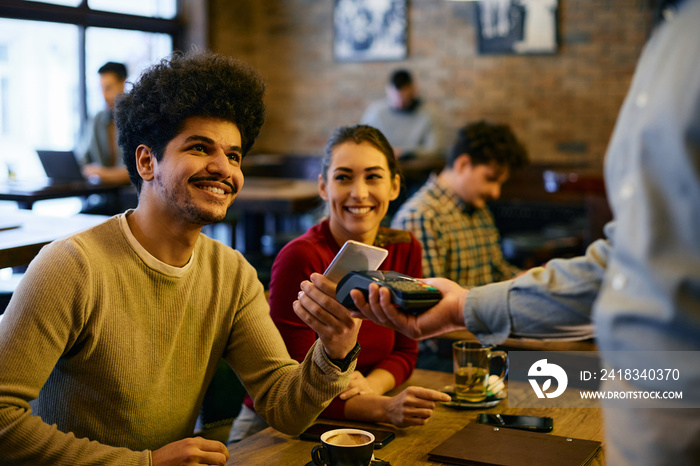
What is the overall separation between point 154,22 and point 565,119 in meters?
3.81

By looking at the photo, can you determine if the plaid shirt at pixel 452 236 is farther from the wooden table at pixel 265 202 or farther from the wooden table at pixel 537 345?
the wooden table at pixel 265 202

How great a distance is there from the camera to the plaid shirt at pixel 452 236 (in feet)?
9.32

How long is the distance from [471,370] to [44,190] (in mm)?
3464

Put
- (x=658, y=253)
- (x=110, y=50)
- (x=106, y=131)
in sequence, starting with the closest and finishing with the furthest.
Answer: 1. (x=658, y=253)
2. (x=106, y=131)
3. (x=110, y=50)

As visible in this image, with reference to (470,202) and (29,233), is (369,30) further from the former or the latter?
(29,233)

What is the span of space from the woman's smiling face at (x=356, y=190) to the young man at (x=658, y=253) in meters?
1.14

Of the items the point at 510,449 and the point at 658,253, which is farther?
the point at 510,449

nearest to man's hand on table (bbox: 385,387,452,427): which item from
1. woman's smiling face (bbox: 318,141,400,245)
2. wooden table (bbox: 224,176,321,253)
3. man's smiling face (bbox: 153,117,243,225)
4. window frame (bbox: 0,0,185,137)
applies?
man's smiling face (bbox: 153,117,243,225)

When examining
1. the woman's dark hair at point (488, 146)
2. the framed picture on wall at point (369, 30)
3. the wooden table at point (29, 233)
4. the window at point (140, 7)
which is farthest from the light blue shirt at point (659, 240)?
the framed picture on wall at point (369, 30)

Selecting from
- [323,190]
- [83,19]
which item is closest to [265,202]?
[323,190]

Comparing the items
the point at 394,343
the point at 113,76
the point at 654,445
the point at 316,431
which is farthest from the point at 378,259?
the point at 113,76

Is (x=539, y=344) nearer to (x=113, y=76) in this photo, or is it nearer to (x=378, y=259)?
(x=378, y=259)

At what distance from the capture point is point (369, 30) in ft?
23.1

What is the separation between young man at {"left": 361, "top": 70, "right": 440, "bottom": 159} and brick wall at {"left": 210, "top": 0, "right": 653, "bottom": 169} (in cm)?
33
